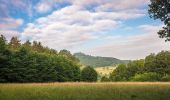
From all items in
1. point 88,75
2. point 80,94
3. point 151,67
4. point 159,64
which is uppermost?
point 159,64

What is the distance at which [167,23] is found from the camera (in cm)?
2283

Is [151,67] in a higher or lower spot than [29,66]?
higher

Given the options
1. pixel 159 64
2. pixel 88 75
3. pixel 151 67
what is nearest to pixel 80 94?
pixel 88 75

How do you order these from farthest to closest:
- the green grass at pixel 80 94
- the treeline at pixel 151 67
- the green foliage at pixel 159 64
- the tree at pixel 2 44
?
the green foliage at pixel 159 64, the treeline at pixel 151 67, the tree at pixel 2 44, the green grass at pixel 80 94

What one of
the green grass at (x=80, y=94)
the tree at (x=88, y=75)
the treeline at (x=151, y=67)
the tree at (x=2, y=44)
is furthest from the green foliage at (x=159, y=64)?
the green grass at (x=80, y=94)

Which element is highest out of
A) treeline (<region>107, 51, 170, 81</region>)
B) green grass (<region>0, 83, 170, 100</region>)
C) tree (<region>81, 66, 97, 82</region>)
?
treeline (<region>107, 51, 170, 81</region>)

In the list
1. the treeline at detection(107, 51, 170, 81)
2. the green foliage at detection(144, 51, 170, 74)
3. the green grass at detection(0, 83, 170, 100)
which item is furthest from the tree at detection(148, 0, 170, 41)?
the green foliage at detection(144, 51, 170, 74)

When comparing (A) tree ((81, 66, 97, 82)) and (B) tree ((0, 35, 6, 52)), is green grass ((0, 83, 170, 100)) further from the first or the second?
(A) tree ((81, 66, 97, 82))

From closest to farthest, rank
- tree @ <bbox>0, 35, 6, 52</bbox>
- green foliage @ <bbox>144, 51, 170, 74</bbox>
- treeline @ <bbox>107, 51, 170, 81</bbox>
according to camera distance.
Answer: tree @ <bbox>0, 35, 6, 52</bbox> → treeline @ <bbox>107, 51, 170, 81</bbox> → green foliage @ <bbox>144, 51, 170, 74</bbox>

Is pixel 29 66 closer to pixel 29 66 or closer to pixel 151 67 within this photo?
pixel 29 66

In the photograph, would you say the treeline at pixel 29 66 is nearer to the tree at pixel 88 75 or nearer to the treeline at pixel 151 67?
the tree at pixel 88 75

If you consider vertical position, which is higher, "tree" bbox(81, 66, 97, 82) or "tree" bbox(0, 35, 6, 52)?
"tree" bbox(0, 35, 6, 52)

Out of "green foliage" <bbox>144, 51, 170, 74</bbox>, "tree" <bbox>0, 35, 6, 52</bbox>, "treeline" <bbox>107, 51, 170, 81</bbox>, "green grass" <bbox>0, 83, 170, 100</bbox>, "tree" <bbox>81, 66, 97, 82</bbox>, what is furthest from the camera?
"green foliage" <bbox>144, 51, 170, 74</bbox>

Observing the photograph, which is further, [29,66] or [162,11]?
[29,66]
